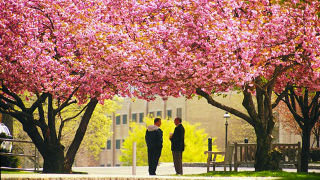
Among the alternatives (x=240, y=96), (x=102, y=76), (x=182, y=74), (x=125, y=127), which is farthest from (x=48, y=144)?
(x=125, y=127)

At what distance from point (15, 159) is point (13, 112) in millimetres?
1780

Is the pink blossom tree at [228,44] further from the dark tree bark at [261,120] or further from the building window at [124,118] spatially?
the building window at [124,118]

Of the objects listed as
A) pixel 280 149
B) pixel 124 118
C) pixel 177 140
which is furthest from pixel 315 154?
pixel 124 118

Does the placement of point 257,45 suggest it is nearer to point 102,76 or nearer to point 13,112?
point 102,76

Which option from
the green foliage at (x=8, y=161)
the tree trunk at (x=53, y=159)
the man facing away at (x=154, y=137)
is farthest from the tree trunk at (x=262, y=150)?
the green foliage at (x=8, y=161)

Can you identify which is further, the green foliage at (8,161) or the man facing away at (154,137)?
the green foliage at (8,161)

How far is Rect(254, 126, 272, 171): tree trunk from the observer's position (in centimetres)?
2434

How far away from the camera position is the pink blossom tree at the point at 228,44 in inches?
887

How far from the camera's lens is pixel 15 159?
1000 inches

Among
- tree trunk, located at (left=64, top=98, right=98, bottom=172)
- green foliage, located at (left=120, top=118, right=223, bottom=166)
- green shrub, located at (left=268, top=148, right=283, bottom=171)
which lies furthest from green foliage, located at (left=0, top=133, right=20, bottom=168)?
green foliage, located at (left=120, top=118, right=223, bottom=166)

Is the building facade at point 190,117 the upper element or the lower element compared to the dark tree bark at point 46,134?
upper

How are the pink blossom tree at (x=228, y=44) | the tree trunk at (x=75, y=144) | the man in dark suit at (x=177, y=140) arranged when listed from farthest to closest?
the tree trunk at (x=75, y=144) → the pink blossom tree at (x=228, y=44) → the man in dark suit at (x=177, y=140)

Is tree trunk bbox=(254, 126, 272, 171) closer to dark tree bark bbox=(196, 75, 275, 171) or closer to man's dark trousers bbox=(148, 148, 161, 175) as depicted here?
dark tree bark bbox=(196, 75, 275, 171)

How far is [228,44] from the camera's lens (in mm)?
22359
